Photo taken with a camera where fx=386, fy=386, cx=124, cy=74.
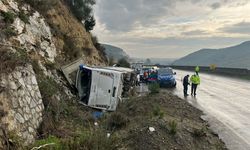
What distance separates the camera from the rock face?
9398 millimetres

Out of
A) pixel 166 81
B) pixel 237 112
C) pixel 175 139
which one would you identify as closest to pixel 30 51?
pixel 175 139

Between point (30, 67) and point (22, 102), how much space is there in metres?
1.99

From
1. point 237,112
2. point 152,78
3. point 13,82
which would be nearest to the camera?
point 13,82

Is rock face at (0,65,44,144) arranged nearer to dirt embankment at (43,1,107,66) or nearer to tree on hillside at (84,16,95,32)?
dirt embankment at (43,1,107,66)

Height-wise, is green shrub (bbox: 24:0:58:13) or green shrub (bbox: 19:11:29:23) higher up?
green shrub (bbox: 24:0:58:13)

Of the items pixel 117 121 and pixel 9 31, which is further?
pixel 9 31

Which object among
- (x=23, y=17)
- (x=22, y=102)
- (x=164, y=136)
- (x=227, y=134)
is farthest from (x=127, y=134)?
(x=23, y=17)

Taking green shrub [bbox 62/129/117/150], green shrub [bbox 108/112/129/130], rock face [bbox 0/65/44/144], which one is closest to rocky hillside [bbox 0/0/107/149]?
rock face [bbox 0/65/44/144]

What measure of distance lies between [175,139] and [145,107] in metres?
6.36

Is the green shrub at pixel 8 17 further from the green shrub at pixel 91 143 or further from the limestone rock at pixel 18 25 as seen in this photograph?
the green shrub at pixel 91 143

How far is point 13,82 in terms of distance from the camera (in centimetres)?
1020

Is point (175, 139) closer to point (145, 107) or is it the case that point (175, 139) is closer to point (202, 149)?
point (202, 149)

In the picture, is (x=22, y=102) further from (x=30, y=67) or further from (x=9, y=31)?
(x=9, y=31)

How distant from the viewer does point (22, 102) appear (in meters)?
10.3
